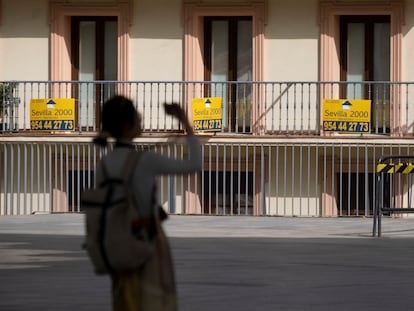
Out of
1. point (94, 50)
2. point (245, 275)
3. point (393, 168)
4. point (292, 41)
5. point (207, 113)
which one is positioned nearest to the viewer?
point (245, 275)

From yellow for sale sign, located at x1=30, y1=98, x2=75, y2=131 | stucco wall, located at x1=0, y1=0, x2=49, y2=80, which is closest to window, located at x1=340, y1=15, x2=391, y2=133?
yellow for sale sign, located at x1=30, y1=98, x2=75, y2=131

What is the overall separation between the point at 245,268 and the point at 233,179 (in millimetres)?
14228

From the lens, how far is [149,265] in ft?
23.5

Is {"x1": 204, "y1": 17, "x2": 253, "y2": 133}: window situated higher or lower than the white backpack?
higher

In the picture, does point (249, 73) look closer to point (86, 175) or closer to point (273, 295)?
point (86, 175)

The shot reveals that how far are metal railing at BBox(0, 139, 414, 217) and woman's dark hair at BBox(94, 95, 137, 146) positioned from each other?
20.4 m

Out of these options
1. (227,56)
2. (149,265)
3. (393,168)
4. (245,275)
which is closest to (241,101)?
(227,56)

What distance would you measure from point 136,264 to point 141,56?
73.6ft

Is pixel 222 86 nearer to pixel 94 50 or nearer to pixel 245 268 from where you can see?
pixel 94 50

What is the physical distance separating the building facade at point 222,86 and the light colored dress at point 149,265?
20550 mm

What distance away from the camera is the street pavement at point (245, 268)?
39.0ft

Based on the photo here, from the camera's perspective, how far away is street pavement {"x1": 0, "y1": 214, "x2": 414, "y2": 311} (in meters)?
11.9

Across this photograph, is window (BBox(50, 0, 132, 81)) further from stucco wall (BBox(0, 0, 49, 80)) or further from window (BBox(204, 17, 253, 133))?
window (BBox(204, 17, 253, 133))

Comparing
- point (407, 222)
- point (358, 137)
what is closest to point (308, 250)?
point (407, 222)
